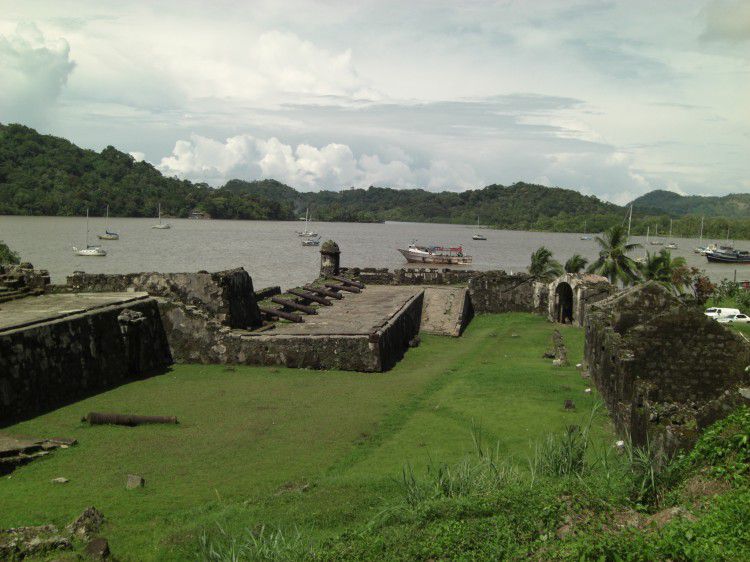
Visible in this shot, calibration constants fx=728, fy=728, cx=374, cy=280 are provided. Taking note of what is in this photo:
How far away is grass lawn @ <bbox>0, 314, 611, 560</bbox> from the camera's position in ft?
30.9

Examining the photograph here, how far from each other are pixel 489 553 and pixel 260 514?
128 inches

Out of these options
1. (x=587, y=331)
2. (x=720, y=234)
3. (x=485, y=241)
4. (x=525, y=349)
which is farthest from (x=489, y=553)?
(x=720, y=234)

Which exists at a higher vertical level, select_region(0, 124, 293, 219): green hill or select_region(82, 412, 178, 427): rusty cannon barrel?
select_region(0, 124, 293, 219): green hill

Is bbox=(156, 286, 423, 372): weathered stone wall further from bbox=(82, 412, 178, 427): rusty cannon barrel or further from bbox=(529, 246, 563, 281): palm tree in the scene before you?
bbox=(529, 246, 563, 281): palm tree

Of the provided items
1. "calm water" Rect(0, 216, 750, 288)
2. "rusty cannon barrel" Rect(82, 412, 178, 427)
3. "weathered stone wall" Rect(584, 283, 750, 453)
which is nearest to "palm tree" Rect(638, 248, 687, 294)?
"weathered stone wall" Rect(584, 283, 750, 453)

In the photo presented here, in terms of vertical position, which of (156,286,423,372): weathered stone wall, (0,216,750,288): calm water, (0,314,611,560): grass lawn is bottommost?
(0,216,750,288): calm water

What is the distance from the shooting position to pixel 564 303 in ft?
104

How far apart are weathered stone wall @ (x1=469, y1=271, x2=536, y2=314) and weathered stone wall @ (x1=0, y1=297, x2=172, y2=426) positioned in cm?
1713

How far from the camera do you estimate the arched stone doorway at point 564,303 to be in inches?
1230

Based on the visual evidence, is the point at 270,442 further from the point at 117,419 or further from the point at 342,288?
the point at 342,288

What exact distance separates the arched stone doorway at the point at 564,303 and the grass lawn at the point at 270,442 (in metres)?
10.8

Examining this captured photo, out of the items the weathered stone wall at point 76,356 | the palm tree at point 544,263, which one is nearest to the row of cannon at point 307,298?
the weathered stone wall at point 76,356

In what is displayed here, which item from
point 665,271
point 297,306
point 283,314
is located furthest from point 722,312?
point 283,314

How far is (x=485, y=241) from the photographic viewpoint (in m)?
151
